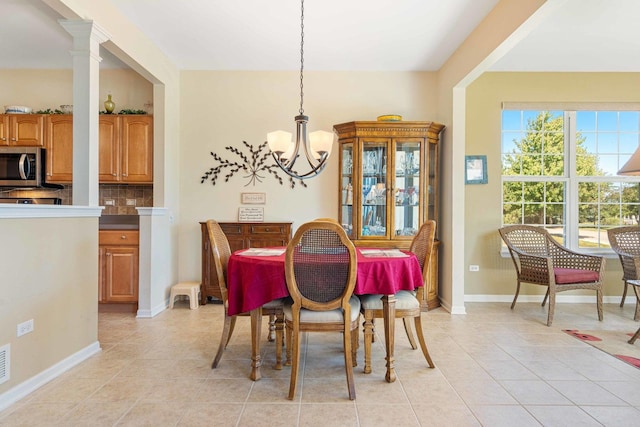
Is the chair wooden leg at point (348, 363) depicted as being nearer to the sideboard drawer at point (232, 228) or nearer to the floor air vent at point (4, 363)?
the floor air vent at point (4, 363)

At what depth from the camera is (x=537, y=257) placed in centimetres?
361

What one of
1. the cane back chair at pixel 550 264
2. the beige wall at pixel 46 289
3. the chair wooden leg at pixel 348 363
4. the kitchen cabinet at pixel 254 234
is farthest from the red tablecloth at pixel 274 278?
the cane back chair at pixel 550 264

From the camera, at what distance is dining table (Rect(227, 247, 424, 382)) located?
Result: 2.18m

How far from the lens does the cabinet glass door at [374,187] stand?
13.3 feet

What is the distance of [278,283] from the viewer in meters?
2.15

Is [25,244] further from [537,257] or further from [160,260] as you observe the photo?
[537,257]

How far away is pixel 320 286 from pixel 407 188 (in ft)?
7.65

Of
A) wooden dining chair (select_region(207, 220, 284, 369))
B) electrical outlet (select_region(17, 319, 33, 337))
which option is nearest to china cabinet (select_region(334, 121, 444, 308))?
wooden dining chair (select_region(207, 220, 284, 369))

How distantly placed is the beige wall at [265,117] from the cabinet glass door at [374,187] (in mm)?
462

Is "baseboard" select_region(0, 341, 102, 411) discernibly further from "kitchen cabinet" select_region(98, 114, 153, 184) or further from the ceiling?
the ceiling

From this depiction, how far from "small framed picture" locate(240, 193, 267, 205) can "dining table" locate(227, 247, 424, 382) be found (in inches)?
79.8

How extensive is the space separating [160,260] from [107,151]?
1.40 m

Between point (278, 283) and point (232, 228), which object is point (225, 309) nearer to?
point (278, 283)

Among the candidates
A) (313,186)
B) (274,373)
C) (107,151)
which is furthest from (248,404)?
(107,151)
